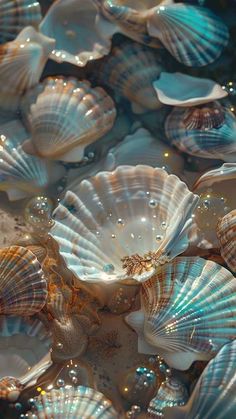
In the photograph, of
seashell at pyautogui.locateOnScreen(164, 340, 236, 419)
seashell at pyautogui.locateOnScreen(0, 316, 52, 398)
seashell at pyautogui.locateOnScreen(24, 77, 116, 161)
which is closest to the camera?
seashell at pyautogui.locateOnScreen(164, 340, 236, 419)

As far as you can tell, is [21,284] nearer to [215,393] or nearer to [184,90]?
[215,393]

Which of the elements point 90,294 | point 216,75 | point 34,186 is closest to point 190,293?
point 90,294

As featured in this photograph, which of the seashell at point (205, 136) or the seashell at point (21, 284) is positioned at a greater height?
the seashell at point (205, 136)

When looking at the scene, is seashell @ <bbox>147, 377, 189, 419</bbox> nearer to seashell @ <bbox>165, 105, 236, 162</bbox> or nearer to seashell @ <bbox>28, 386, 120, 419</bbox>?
seashell @ <bbox>28, 386, 120, 419</bbox>

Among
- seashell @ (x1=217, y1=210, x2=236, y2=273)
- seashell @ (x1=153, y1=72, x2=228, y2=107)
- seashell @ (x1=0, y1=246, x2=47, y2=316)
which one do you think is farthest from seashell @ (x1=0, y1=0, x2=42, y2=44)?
seashell @ (x1=217, y1=210, x2=236, y2=273)

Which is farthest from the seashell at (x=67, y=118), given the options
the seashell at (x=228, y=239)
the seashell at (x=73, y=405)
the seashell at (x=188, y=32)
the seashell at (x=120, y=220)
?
the seashell at (x=73, y=405)

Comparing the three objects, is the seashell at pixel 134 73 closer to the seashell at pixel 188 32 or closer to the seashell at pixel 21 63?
the seashell at pixel 188 32

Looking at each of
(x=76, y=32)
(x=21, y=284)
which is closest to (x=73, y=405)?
(x=21, y=284)
